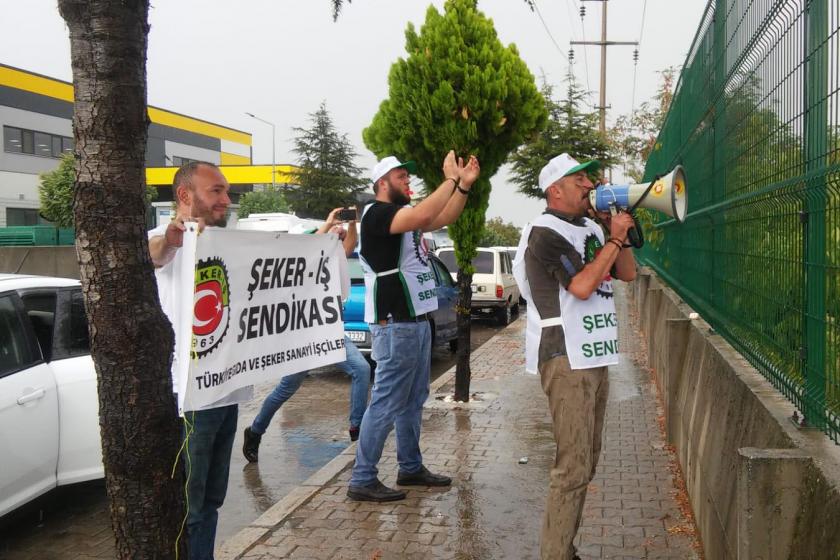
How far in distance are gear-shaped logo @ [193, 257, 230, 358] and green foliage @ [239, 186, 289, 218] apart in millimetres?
49247

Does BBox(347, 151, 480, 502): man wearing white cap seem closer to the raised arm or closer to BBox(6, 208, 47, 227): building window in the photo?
the raised arm

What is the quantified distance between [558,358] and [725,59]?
2639mm

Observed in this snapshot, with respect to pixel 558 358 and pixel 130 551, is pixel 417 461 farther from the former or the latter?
pixel 130 551

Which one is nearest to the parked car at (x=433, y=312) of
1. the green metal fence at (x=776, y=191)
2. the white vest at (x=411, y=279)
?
the white vest at (x=411, y=279)

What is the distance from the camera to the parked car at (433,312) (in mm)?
10992

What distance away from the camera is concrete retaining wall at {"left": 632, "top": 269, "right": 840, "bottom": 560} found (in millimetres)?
2725

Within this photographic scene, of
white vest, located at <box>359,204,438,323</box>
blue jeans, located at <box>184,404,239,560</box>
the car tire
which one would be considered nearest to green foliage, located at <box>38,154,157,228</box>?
the car tire

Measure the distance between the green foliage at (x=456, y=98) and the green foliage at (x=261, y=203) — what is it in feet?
148

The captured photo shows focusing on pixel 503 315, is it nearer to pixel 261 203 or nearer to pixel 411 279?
pixel 411 279

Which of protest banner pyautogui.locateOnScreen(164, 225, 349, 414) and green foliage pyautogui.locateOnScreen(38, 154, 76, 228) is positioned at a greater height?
green foliage pyautogui.locateOnScreen(38, 154, 76, 228)

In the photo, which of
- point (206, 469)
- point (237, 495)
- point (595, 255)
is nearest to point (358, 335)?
point (237, 495)

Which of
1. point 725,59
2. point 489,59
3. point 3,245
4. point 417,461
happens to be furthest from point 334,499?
point 3,245

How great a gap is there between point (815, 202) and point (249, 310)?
254cm

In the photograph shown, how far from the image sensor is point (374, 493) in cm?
552
